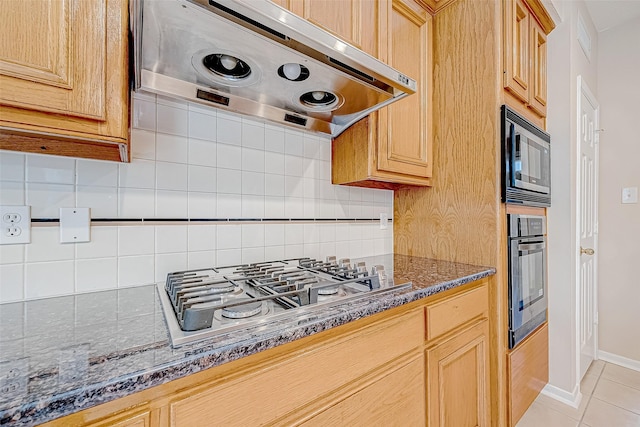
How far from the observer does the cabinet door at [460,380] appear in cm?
110

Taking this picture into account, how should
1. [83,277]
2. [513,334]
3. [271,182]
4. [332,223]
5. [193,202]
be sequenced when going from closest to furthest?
[83,277]
[193,202]
[271,182]
[513,334]
[332,223]

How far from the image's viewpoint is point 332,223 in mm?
1602

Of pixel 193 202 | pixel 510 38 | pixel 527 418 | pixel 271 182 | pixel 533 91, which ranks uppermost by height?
pixel 510 38

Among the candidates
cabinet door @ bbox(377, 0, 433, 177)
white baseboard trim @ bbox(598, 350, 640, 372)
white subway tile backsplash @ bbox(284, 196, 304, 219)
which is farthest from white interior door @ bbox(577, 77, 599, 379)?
white subway tile backsplash @ bbox(284, 196, 304, 219)

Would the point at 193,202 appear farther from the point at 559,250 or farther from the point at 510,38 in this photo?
the point at 559,250

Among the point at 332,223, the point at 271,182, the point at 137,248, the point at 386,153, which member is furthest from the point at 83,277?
the point at 386,153

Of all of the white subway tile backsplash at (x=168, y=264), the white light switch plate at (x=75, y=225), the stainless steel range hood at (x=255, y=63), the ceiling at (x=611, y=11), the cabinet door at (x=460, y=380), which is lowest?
the cabinet door at (x=460, y=380)

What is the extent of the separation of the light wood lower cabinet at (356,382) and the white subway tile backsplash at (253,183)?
0.75 metres

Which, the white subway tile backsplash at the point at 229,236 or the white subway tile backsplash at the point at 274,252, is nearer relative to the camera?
the white subway tile backsplash at the point at 229,236

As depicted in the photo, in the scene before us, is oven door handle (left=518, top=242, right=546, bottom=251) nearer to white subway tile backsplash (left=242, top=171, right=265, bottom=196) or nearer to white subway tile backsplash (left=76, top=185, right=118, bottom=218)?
white subway tile backsplash (left=242, top=171, right=265, bottom=196)

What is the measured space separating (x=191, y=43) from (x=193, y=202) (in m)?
0.57

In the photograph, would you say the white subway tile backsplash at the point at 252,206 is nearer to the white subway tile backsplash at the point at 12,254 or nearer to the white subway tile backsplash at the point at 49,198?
the white subway tile backsplash at the point at 49,198

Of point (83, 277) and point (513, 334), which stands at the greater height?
point (83, 277)

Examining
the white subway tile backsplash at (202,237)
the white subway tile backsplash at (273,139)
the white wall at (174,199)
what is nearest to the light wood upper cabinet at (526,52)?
the white wall at (174,199)
